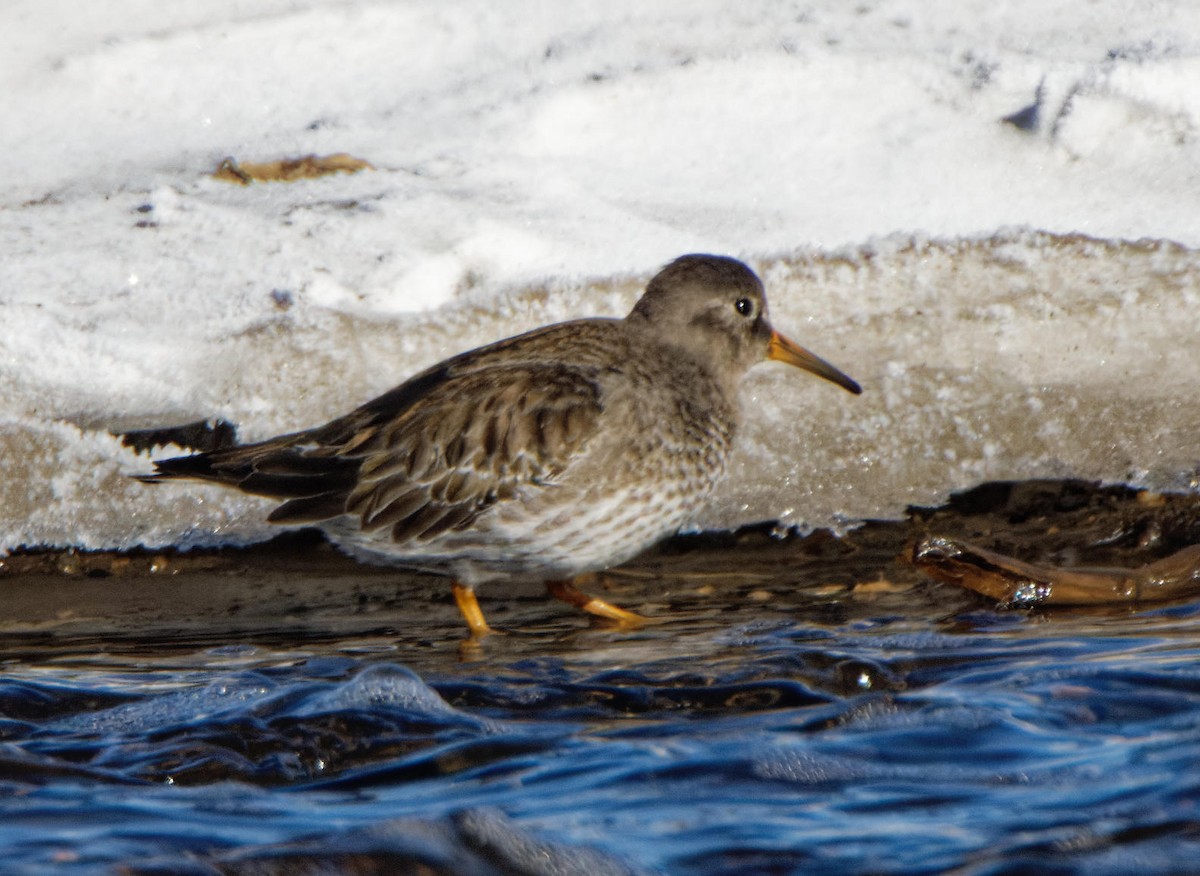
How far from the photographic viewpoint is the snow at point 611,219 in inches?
254

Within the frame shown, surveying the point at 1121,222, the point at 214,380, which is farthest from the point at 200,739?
the point at 1121,222

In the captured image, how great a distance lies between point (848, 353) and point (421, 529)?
194 centimetres

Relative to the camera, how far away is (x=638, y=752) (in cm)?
451

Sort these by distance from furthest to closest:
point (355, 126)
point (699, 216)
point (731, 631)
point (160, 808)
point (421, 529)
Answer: point (355, 126) → point (699, 216) → point (421, 529) → point (731, 631) → point (160, 808)

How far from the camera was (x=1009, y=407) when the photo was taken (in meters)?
6.49

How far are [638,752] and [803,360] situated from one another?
236 cm

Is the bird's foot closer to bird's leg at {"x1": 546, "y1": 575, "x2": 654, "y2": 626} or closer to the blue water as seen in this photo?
bird's leg at {"x1": 546, "y1": 575, "x2": 654, "y2": 626}

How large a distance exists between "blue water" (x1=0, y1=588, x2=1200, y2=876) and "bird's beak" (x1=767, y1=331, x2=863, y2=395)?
1.08 meters

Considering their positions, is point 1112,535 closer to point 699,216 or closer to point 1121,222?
point 1121,222

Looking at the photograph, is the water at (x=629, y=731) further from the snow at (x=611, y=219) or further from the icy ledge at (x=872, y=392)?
the snow at (x=611, y=219)

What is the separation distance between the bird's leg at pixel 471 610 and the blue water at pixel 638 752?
0.32 m

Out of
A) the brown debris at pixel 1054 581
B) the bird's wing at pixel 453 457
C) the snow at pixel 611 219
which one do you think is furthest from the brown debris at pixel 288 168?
the brown debris at pixel 1054 581

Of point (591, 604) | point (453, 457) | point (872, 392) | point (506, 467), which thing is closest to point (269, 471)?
point (453, 457)

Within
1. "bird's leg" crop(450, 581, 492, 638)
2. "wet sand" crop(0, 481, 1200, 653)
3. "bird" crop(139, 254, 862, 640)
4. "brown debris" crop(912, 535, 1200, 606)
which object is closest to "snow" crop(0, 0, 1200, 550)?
"wet sand" crop(0, 481, 1200, 653)
